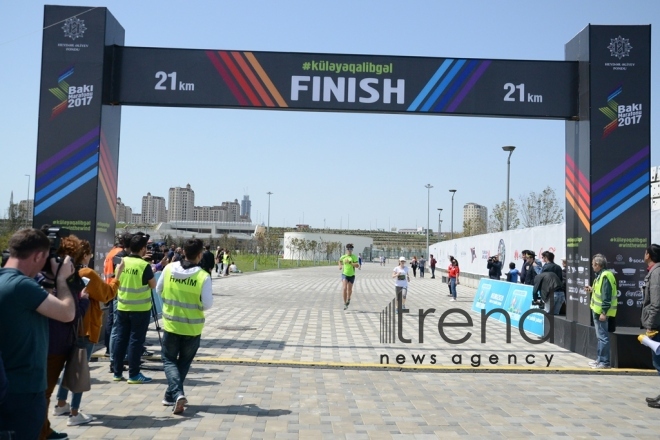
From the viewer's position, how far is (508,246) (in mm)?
24828

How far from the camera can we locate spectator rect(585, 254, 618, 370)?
9141mm

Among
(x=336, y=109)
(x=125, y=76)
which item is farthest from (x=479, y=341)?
(x=125, y=76)

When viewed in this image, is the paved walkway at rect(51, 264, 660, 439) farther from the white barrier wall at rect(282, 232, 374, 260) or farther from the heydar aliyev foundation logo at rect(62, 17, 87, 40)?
the white barrier wall at rect(282, 232, 374, 260)

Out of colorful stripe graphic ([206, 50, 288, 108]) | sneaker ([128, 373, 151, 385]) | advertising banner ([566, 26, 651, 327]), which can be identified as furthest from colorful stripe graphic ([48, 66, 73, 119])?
advertising banner ([566, 26, 651, 327])

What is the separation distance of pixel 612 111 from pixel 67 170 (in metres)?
9.15

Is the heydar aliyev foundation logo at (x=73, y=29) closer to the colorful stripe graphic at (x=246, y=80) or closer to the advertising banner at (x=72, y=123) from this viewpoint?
the advertising banner at (x=72, y=123)

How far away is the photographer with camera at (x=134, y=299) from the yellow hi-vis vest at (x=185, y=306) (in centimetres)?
117

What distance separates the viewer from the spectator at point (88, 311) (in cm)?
590

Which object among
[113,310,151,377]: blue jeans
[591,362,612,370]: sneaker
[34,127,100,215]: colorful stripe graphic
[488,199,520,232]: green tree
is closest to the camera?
[113,310,151,377]: blue jeans

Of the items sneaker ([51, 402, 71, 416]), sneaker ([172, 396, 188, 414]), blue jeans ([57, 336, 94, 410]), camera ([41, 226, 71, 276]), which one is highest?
camera ([41, 226, 71, 276])

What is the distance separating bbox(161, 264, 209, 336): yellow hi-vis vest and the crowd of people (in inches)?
0.4

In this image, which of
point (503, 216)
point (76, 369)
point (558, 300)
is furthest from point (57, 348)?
point (503, 216)

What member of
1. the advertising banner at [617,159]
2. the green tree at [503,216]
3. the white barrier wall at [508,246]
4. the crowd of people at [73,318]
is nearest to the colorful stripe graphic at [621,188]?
the advertising banner at [617,159]

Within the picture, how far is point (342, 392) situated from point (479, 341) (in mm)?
5313
